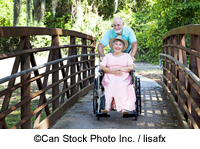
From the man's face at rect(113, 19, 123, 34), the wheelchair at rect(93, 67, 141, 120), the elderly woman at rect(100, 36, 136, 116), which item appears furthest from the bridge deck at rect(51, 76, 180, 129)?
the man's face at rect(113, 19, 123, 34)

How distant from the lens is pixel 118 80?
4367mm

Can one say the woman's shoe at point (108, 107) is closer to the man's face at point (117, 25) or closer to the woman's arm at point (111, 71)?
the woman's arm at point (111, 71)

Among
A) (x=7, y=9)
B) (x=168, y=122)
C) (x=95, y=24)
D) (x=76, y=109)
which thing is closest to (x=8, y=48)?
(x=7, y=9)

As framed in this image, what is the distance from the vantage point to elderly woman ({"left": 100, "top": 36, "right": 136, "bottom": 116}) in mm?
4285

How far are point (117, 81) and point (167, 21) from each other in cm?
1112

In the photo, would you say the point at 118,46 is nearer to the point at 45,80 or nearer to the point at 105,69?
the point at 105,69

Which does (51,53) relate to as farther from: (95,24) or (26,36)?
(95,24)

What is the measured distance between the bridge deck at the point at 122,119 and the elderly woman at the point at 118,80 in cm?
24

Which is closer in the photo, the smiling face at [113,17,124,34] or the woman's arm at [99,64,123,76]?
the woman's arm at [99,64,123,76]

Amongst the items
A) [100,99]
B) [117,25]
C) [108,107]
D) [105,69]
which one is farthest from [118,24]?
[108,107]

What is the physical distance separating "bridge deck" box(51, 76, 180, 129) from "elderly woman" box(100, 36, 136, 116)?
0.77 feet

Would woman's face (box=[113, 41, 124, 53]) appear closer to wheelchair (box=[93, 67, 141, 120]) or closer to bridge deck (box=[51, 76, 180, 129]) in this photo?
wheelchair (box=[93, 67, 141, 120])

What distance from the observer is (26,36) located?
10.8ft

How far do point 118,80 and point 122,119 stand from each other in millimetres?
661
